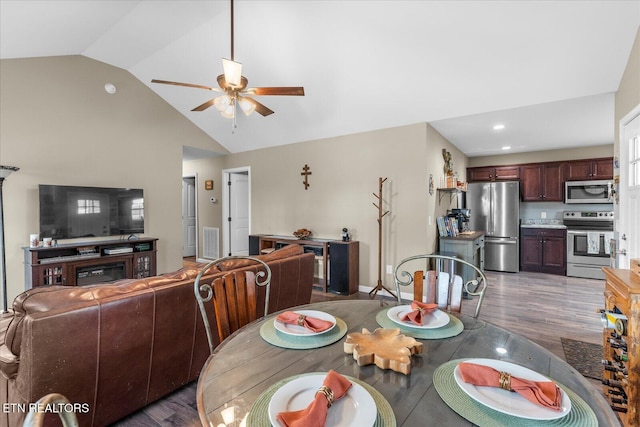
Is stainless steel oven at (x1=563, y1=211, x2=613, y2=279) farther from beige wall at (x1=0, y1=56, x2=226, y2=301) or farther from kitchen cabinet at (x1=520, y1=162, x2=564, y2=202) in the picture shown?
beige wall at (x1=0, y1=56, x2=226, y2=301)

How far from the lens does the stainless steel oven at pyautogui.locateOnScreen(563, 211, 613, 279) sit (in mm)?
4848

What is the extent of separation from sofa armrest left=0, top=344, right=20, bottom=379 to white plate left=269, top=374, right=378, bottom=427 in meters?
1.43

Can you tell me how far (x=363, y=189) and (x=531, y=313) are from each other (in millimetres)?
2553

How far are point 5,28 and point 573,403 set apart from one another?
489 centimetres

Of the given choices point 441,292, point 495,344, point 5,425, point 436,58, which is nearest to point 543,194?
point 436,58

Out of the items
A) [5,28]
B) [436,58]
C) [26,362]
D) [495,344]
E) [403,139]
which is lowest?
[26,362]

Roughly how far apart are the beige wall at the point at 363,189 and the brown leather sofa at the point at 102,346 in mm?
2750

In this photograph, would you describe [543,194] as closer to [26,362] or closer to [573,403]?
[573,403]

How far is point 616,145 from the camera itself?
289cm

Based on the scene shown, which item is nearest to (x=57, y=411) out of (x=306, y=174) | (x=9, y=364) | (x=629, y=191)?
(x=9, y=364)

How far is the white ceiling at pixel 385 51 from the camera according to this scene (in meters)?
2.55

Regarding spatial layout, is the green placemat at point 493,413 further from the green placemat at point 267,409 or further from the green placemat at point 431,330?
the green placemat at point 431,330

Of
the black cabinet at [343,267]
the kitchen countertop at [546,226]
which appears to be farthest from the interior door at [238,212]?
the kitchen countertop at [546,226]

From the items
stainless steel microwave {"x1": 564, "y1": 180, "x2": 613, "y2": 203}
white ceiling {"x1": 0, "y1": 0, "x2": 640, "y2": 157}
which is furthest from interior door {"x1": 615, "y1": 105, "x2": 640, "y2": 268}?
stainless steel microwave {"x1": 564, "y1": 180, "x2": 613, "y2": 203}
